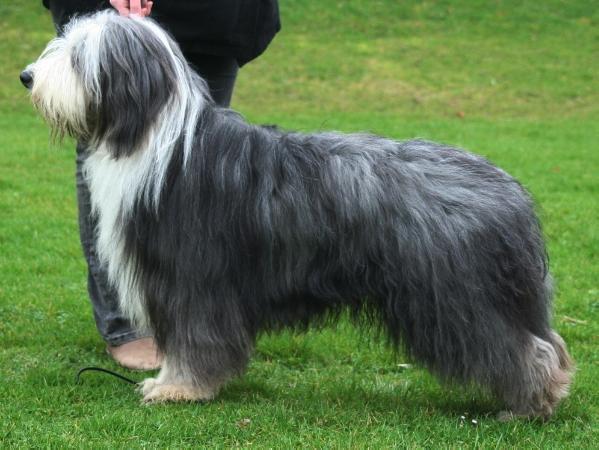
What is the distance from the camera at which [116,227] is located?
4.24 metres

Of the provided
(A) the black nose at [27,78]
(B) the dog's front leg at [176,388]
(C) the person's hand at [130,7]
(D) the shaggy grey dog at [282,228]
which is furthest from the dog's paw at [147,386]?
(C) the person's hand at [130,7]

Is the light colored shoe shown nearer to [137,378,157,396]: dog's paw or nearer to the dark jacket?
[137,378,157,396]: dog's paw

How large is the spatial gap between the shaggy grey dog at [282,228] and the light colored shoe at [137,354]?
0.82 metres

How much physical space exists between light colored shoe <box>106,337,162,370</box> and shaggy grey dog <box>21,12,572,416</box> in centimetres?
82

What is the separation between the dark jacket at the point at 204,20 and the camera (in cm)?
482

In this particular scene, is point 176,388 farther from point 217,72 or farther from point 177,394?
point 217,72

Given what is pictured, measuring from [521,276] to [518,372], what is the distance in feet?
1.34

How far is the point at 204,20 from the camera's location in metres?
4.83

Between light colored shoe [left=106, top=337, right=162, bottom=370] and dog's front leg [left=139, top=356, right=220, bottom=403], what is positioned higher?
dog's front leg [left=139, top=356, right=220, bottom=403]

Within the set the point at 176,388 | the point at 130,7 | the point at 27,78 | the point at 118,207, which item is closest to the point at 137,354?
the point at 176,388

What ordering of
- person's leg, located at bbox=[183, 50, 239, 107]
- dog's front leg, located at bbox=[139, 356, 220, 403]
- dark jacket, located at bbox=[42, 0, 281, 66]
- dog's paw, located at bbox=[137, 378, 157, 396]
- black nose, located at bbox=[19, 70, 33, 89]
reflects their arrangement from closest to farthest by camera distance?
black nose, located at bbox=[19, 70, 33, 89] → dog's front leg, located at bbox=[139, 356, 220, 403] → dog's paw, located at bbox=[137, 378, 157, 396] → dark jacket, located at bbox=[42, 0, 281, 66] → person's leg, located at bbox=[183, 50, 239, 107]

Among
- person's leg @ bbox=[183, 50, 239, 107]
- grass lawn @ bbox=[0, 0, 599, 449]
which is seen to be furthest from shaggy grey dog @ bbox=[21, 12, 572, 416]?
person's leg @ bbox=[183, 50, 239, 107]

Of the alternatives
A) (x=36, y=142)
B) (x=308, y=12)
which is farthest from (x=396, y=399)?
(x=308, y=12)

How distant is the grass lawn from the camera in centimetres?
408
